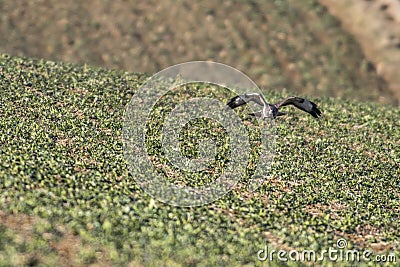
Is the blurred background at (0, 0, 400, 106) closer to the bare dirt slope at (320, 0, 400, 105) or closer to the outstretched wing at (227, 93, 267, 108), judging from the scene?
the bare dirt slope at (320, 0, 400, 105)

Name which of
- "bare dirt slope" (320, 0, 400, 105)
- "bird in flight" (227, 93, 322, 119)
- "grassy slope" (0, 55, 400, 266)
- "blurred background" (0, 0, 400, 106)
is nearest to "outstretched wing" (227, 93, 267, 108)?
"bird in flight" (227, 93, 322, 119)

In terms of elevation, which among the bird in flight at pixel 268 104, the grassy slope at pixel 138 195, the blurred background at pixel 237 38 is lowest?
the grassy slope at pixel 138 195

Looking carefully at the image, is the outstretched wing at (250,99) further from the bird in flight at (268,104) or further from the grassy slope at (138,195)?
the grassy slope at (138,195)

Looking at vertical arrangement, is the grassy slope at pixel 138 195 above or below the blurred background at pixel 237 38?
below

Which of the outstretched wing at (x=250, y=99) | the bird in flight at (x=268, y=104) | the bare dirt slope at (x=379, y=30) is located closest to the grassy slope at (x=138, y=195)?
the bird in flight at (x=268, y=104)

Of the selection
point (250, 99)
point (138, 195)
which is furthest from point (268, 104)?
point (138, 195)

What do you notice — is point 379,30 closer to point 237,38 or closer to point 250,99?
point 237,38

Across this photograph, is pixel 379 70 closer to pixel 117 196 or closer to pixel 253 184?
pixel 253 184
